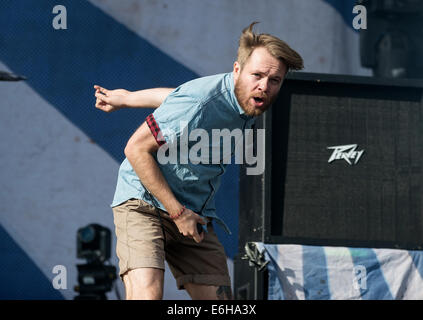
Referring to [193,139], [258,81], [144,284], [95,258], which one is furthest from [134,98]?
[95,258]

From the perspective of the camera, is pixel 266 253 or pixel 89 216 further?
pixel 89 216

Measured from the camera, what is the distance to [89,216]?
434 cm

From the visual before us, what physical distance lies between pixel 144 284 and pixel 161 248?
13 centimetres

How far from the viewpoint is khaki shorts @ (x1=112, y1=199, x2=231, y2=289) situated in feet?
6.06

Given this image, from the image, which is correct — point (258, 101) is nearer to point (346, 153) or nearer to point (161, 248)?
point (161, 248)

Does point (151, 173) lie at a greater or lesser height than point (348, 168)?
lesser

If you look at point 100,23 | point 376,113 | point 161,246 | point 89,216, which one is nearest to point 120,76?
point 100,23

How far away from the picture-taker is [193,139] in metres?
1.86

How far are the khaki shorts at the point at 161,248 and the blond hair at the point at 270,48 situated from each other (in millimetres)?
479

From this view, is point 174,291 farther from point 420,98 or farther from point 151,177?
point 151,177

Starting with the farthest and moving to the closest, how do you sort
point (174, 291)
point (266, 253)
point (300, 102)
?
point (174, 291) < point (300, 102) < point (266, 253)

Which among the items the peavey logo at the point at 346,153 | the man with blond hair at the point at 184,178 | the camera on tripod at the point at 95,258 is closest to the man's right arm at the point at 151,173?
the man with blond hair at the point at 184,178

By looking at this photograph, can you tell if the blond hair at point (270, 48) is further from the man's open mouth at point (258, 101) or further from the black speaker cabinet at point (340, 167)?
the black speaker cabinet at point (340, 167)

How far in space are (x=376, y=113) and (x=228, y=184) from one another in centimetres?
142
